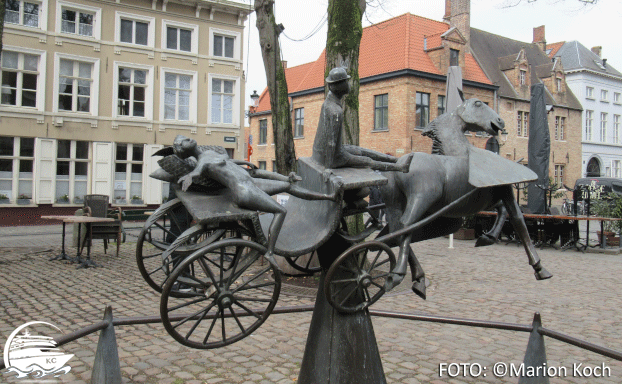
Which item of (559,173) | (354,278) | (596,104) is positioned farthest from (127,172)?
(596,104)

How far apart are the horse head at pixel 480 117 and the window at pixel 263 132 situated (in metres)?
31.9

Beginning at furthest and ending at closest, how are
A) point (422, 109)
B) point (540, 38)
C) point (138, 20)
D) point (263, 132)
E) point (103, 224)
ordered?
point (540, 38), point (263, 132), point (422, 109), point (138, 20), point (103, 224)

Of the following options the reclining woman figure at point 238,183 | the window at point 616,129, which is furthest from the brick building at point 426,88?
the reclining woman figure at point 238,183

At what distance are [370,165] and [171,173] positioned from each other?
52.1 inches

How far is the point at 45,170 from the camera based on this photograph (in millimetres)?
19469

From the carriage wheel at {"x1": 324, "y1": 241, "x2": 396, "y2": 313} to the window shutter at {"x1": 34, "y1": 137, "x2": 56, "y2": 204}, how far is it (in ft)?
61.4

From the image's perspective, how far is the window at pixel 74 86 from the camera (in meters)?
20.0

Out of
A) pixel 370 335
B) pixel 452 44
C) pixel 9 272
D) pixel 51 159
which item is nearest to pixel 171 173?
pixel 370 335

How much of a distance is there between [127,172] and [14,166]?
4003mm

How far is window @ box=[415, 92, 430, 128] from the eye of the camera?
2582 cm

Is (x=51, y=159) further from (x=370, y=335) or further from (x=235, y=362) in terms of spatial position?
(x=370, y=335)

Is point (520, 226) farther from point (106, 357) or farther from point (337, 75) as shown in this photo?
point (106, 357)

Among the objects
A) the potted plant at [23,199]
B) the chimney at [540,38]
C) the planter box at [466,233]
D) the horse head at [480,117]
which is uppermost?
the chimney at [540,38]

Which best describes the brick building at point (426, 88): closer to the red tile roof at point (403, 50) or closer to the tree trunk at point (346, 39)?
the red tile roof at point (403, 50)
